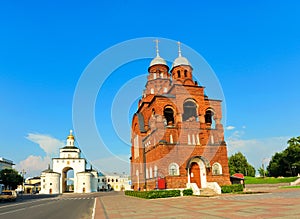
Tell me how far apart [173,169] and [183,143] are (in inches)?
132

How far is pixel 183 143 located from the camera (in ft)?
98.8

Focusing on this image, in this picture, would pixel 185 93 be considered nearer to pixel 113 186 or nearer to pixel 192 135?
pixel 192 135

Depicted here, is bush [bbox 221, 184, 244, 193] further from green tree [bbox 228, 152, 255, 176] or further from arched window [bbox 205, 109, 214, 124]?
green tree [bbox 228, 152, 255, 176]

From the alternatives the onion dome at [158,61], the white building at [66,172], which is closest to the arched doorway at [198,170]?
the onion dome at [158,61]

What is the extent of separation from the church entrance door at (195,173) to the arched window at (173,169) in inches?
85.1

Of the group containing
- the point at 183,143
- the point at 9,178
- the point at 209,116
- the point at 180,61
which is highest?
the point at 180,61

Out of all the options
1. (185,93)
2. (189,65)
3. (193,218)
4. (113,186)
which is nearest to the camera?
(193,218)

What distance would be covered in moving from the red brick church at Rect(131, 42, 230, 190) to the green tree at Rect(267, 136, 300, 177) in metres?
33.9

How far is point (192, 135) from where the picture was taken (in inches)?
1233

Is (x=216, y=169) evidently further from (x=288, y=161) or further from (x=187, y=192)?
(x=288, y=161)

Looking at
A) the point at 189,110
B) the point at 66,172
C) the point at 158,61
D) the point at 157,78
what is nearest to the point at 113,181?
the point at 66,172

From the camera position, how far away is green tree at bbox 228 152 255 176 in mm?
80562

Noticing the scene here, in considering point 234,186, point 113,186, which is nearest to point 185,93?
point 234,186

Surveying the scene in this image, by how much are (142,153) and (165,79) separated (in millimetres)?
13868
